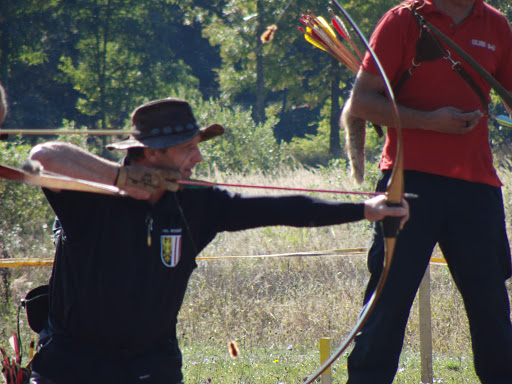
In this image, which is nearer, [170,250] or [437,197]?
[170,250]

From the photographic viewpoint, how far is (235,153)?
1862 centimetres

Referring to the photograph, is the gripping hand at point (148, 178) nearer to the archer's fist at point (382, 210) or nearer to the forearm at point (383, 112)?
the archer's fist at point (382, 210)

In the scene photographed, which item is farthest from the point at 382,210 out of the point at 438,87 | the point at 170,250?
the point at 438,87

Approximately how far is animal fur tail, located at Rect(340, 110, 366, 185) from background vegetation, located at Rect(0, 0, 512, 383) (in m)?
0.65

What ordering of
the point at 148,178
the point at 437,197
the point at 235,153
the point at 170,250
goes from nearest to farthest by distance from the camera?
1. the point at 148,178
2. the point at 170,250
3. the point at 437,197
4. the point at 235,153

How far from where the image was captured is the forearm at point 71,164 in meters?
2.38

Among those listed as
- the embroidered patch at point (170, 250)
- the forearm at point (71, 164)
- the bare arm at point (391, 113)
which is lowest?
the embroidered patch at point (170, 250)

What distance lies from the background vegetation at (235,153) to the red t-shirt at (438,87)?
56 cm

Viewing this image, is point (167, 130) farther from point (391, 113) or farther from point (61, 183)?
point (391, 113)

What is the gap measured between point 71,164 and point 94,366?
0.69 meters

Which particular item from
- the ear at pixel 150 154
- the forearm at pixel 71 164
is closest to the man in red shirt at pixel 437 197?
the ear at pixel 150 154

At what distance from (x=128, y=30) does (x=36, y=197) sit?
2246 centimetres

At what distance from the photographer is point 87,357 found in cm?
236

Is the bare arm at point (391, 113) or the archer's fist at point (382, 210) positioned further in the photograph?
the bare arm at point (391, 113)
